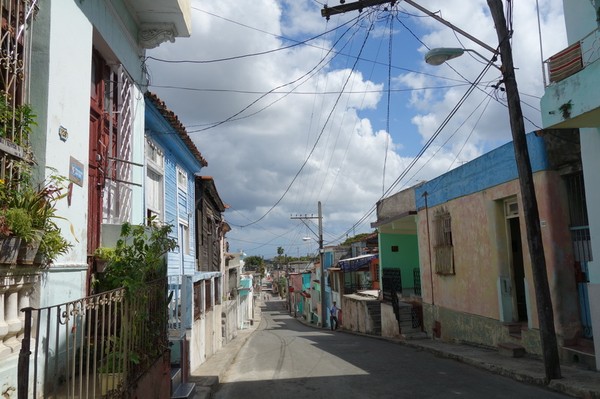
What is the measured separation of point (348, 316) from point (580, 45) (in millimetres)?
22870

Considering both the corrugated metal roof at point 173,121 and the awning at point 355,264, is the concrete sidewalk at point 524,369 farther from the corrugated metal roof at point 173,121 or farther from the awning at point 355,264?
the awning at point 355,264

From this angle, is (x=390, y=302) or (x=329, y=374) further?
(x=390, y=302)

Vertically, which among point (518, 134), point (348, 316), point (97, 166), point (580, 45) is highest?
point (580, 45)

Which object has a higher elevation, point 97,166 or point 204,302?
point 97,166

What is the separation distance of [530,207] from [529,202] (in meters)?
0.09

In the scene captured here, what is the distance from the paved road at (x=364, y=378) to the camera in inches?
324

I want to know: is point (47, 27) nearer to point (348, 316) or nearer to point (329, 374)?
point (329, 374)

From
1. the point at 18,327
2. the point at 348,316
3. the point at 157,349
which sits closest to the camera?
the point at 18,327

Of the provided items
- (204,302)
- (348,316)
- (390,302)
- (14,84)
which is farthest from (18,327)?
(348,316)

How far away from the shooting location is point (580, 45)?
27.1 feet

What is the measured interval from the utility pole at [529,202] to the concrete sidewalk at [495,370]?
14.7 inches

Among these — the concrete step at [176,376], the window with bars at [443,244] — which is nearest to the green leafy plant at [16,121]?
the concrete step at [176,376]

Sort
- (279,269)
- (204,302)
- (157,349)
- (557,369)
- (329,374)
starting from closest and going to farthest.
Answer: (157,349)
(557,369)
(329,374)
(204,302)
(279,269)

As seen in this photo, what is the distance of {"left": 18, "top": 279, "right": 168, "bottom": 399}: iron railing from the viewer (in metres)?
3.79
